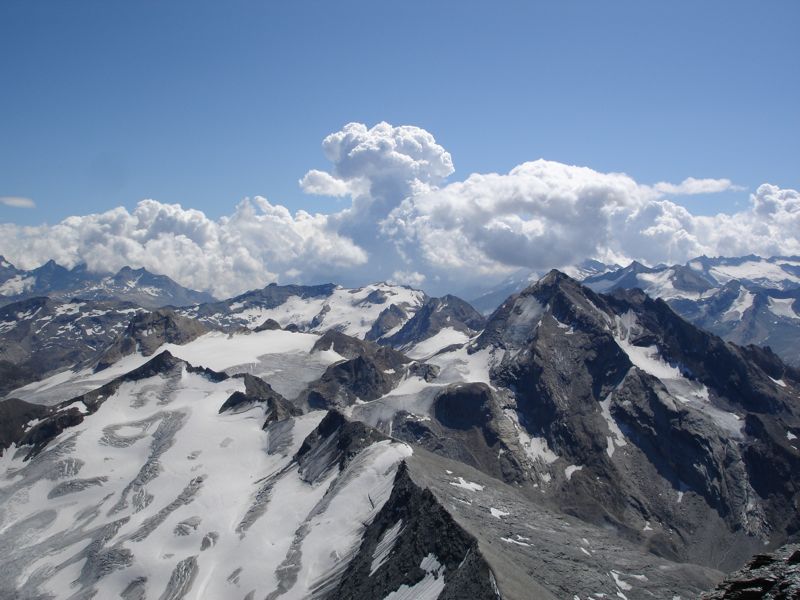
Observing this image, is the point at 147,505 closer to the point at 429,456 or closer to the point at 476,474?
the point at 429,456

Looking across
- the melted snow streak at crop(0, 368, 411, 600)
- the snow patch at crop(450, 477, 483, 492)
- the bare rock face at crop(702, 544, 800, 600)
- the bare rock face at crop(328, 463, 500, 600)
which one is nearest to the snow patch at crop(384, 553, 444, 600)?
the bare rock face at crop(328, 463, 500, 600)

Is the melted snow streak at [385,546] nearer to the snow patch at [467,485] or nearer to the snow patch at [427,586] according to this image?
the snow patch at [427,586]

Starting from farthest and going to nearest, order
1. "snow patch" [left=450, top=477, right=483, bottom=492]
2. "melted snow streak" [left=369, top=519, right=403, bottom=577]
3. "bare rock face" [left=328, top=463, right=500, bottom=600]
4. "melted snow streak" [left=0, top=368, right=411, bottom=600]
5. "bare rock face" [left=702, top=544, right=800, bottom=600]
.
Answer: "snow patch" [left=450, top=477, right=483, bottom=492] < "melted snow streak" [left=0, top=368, right=411, bottom=600] < "melted snow streak" [left=369, top=519, right=403, bottom=577] < "bare rock face" [left=328, top=463, right=500, bottom=600] < "bare rock face" [left=702, top=544, right=800, bottom=600]

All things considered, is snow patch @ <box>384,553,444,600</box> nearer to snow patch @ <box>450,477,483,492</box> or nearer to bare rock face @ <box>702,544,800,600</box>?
snow patch @ <box>450,477,483,492</box>

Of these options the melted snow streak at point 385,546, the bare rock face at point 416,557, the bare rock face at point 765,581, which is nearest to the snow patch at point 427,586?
the bare rock face at point 416,557

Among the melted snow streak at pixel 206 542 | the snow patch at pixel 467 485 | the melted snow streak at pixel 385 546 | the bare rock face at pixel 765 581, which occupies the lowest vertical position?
the melted snow streak at pixel 206 542

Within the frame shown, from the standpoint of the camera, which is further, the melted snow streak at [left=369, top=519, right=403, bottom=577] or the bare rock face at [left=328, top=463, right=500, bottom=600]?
the melted snow streak at [left=369, top=519, right=403, bottom=577]

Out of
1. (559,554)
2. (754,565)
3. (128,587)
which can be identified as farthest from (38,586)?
(754,565)

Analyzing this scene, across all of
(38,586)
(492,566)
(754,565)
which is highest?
(754,565)
